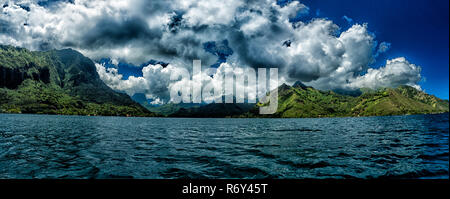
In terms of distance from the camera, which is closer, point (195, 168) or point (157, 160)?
point (195, 168)

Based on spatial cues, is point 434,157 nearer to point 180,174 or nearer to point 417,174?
point 417,174

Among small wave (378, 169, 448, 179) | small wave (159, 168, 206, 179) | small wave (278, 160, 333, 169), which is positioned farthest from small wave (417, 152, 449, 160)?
small wave (159, 168, 206, 179)

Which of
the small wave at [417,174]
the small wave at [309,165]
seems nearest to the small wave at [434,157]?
the small wave at [417,174]

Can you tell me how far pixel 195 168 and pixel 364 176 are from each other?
411 inches

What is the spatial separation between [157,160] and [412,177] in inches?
661

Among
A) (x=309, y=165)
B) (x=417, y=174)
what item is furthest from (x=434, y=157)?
(x=309, y=165)

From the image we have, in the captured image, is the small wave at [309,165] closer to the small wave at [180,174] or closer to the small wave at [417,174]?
the small wave at [417,174]

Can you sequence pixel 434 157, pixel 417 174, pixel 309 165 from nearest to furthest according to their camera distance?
pixel 417 174 < pixel 309 165 < pixel 434 157
